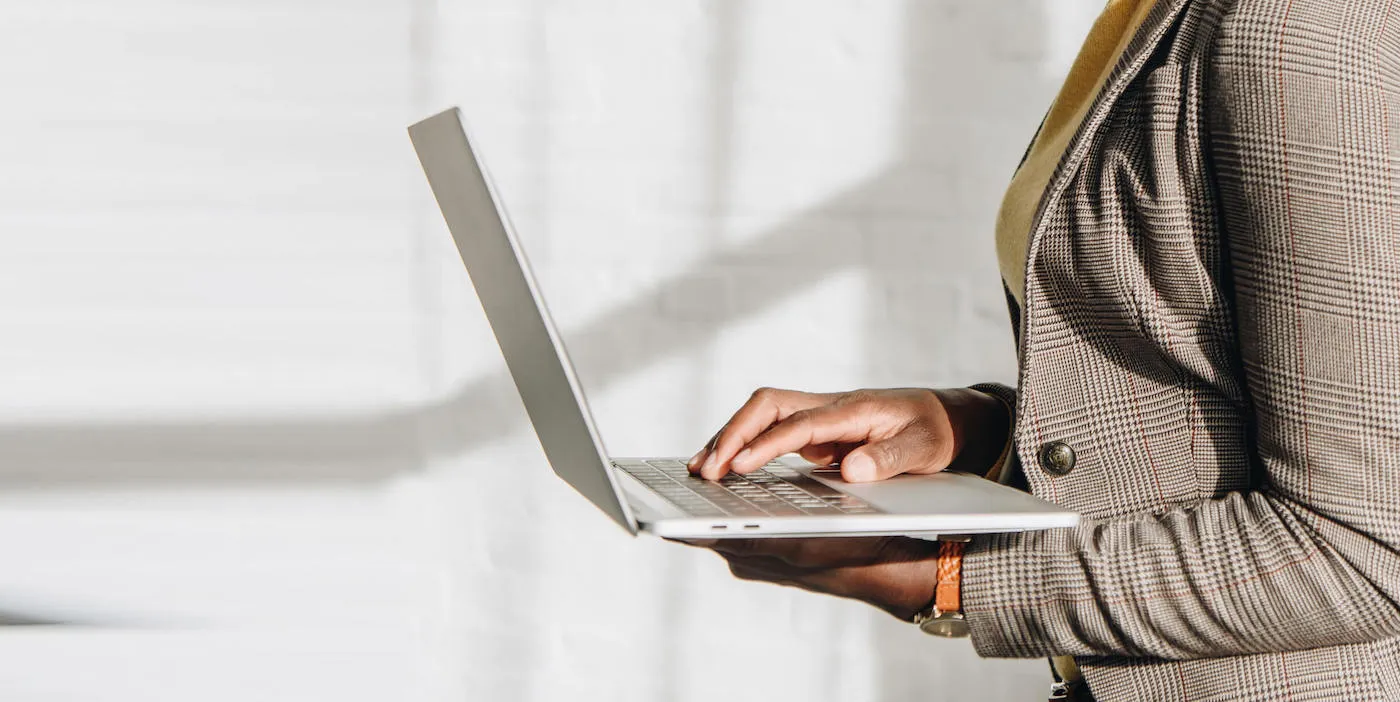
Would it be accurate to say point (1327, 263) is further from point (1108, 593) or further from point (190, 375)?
point (190, 375)

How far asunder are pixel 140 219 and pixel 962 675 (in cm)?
139

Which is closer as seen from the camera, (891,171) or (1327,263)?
(1327,263)

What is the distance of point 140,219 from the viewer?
5.31ft

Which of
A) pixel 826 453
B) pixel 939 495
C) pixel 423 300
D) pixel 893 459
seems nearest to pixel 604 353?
pixel 423 300

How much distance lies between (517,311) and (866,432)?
11.9 inches

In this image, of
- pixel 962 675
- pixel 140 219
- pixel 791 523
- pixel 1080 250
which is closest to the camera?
pixel 791 523

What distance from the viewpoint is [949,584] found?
757mm

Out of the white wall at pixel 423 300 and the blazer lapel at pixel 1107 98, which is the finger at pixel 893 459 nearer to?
the blazer lapel at pixel 1107 98

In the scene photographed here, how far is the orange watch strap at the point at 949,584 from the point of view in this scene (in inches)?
29.8

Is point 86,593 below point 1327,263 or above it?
below

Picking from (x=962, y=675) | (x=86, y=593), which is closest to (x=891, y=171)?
(x=962, y=675)

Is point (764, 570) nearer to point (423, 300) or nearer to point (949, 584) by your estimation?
point (949, 584)

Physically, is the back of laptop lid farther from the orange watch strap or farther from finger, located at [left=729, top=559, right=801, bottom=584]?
the orange watch strap

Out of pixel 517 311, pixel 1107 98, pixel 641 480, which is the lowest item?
pixel 641 480
